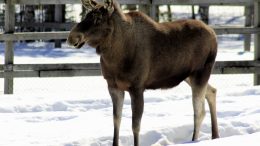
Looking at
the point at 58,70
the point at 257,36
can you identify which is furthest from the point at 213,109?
the point at 257,36

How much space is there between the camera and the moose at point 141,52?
5.59m

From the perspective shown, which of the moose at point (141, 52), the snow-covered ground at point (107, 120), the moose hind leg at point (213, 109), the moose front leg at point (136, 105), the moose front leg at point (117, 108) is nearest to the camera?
the moose at point (141, 52)

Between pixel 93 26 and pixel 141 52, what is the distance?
56 cm

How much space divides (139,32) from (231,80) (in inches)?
284

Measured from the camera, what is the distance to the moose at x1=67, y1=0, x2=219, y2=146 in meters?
5.59

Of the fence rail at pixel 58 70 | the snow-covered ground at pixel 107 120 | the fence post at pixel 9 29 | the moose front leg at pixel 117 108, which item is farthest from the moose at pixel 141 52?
the fence post at pixel 9 29

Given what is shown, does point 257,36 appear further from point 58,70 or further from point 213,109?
point 213,109

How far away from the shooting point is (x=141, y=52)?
227 inches

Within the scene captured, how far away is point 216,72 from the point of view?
1009cm

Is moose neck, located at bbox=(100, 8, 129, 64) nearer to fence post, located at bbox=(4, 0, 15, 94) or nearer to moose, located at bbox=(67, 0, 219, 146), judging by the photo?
moose, located at bbox=(67, 0, 219, 146)

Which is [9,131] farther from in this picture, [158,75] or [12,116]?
[158,75]

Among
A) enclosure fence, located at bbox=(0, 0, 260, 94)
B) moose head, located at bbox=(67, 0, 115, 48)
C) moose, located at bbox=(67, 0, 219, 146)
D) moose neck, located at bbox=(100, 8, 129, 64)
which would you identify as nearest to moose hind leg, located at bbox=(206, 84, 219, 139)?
moose, located at bbox=(67, 0, 219, 146)

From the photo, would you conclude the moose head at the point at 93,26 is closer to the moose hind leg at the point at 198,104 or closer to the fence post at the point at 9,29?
the moose hind leg at the point at 198,104

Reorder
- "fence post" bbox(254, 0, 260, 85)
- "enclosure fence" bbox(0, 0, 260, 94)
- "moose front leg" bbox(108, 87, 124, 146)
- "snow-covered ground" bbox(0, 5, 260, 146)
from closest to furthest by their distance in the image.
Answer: "moose front leg" bbox(108, 87, 124, 146) → "snow-covered ground" bbox(0, 5, 260, 146) → "enclosure fence" bbox(0, 0, 260, 94) → "fence post" bbox(254, 0, 260, 85)
